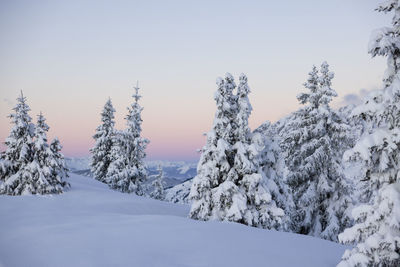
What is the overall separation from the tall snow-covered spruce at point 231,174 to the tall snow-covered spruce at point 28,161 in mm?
11594

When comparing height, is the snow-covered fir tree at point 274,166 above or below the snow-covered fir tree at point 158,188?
above

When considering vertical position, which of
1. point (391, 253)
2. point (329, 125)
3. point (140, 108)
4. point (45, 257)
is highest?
point (140, 108)

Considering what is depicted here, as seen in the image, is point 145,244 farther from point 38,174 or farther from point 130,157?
point 130,157

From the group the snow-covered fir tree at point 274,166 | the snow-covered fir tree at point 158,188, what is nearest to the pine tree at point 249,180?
the snow-covered fir tree at point 274,166

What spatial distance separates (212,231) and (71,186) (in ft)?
56.1

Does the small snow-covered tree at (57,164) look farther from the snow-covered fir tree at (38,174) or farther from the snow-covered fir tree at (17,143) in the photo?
the snow-covered fir tree at (17,143)

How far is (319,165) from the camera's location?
18844mm

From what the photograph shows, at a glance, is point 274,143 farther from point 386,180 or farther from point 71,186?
point 71,186

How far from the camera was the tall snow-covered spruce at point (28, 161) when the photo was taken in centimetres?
1953

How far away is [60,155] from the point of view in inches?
835

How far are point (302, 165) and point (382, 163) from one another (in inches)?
567

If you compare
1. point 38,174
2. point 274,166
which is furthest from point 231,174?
point 38,174

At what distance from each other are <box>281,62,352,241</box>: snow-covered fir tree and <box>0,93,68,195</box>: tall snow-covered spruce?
17697mm

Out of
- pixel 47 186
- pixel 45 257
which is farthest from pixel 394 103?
pixel 47 186
